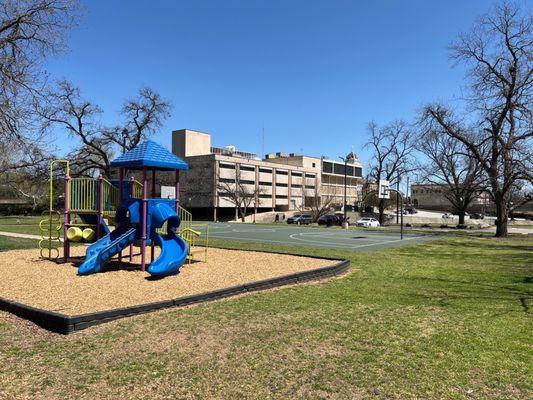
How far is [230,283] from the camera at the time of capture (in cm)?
952

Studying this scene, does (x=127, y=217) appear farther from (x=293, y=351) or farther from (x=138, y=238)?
(x=293, y=351)

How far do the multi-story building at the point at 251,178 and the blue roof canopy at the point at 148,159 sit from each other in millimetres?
59298

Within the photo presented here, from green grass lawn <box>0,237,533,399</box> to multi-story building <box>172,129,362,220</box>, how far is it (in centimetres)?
6309

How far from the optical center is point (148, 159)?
11.2 meters

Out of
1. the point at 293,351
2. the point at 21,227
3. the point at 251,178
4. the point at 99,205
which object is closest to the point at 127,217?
the point at 99,205

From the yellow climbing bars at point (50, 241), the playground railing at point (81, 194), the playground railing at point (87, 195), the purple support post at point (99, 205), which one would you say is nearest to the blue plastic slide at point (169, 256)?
the purple support post at point (99, 205)

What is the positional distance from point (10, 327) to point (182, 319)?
246 cm

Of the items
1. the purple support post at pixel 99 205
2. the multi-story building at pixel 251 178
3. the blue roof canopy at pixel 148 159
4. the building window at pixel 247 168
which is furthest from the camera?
the building window at pixel 247 168

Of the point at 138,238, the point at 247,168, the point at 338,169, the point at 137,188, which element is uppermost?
the point at 338,169

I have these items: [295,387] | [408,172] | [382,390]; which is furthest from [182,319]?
[408,172]

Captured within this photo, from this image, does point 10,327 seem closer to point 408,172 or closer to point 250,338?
point 250,338

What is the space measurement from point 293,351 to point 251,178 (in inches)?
3402

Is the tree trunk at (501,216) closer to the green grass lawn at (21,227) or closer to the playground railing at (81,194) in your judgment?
the playground railing at (81,194)

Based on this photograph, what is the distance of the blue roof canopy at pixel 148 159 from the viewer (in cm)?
1126
